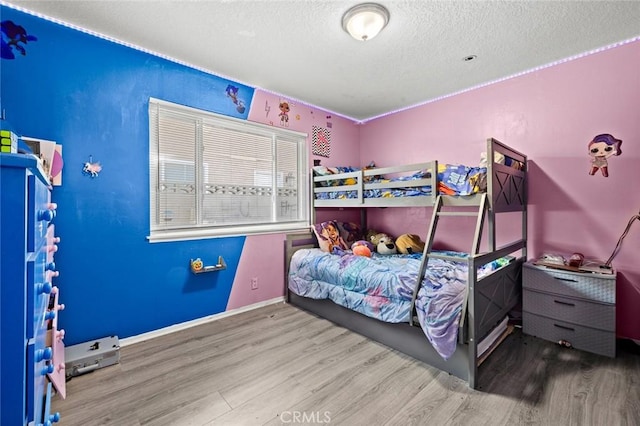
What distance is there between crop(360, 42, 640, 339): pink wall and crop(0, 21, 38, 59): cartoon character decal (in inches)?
150

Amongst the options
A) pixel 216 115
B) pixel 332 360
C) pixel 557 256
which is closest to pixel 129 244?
pixel 216 115

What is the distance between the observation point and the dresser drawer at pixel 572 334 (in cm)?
210

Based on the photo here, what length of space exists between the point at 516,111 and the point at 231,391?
3496 millimetres

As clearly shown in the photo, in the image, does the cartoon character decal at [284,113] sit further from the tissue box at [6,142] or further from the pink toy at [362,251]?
the tissue box at [6,142]

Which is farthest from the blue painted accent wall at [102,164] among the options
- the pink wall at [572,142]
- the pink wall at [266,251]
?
the pink wall at [572,142]

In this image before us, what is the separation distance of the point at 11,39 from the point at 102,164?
0.92m

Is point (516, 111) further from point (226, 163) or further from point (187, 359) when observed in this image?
point (187, 359)

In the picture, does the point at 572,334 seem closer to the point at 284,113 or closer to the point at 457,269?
the point at 457,269

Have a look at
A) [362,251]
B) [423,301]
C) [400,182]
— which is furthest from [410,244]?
[423,301]

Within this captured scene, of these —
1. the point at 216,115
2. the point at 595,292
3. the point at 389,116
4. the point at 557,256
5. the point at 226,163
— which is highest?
the point at 389,116

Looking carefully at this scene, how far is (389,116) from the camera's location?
12.8ft

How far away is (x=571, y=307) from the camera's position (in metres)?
2.24

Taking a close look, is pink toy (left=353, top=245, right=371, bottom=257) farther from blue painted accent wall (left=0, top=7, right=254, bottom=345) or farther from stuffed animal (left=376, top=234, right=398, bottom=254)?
blue painted accent wall (left=0, top=7, right=254, bottom=345)

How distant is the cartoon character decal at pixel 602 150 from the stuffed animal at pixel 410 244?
1634 mm
